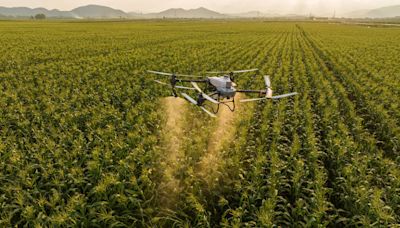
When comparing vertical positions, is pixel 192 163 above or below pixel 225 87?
below

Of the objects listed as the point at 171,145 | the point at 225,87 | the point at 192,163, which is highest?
the point at 225,87

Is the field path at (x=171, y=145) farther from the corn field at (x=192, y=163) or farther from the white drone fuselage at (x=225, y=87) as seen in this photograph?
the white drone fuselage at (x=225, y=87)

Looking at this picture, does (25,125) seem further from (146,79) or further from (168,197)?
(146,79)

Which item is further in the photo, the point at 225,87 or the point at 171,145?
the point at 171,145

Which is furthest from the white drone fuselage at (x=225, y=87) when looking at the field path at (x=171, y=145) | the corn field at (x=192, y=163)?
the field path at (x=171, y=145)

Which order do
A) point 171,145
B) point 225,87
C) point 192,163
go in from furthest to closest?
point 171,145 → point 225,87 → point 192,163

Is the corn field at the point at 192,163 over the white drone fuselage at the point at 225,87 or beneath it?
beneath

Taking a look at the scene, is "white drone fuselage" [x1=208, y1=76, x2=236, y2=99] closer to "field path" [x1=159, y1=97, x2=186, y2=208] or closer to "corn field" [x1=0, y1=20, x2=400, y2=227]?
"corn field" [x1=0, y1=20, x2=400, y2=227]

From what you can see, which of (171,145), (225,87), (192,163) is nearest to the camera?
(192,163)

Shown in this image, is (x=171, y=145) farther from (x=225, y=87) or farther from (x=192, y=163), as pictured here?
(x=225, y=87)

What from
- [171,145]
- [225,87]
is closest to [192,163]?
[171,145]
